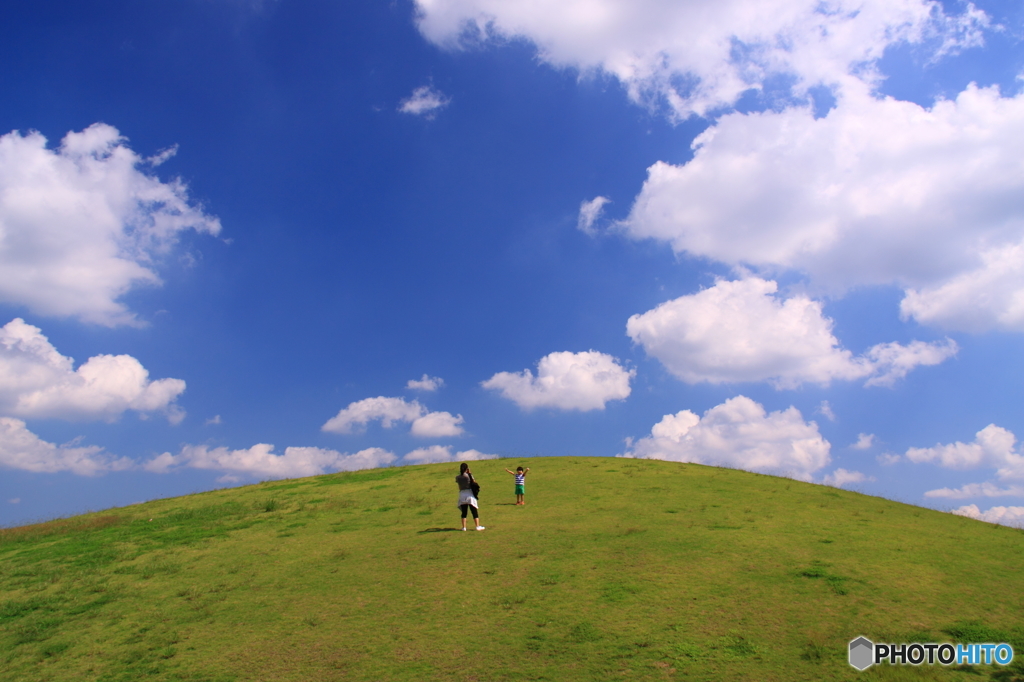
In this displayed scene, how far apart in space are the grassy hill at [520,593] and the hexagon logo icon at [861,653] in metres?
0.28

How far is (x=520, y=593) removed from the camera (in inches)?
585

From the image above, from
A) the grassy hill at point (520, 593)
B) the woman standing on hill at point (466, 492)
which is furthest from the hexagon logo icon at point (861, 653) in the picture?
the woman standing on hill at point (466, 492)

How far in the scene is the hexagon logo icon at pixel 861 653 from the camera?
11625mm

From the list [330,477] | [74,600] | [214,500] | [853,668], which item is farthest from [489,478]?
[853,668]

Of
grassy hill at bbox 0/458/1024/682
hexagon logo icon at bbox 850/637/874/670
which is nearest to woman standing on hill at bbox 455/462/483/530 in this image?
grassy hill at bbox 0/458/1024/682

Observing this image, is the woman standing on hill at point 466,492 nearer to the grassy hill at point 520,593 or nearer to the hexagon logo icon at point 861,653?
the grassy hill at point 520,593

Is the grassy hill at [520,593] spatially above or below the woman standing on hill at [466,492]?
below

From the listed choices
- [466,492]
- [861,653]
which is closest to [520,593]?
[466,492]

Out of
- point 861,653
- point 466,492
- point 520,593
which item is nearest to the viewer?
point 861,653

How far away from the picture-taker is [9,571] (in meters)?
20.4

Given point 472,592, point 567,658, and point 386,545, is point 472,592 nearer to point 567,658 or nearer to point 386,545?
point 567,658

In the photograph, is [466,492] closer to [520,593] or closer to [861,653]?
[520,593]

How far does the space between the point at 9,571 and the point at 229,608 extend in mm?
12506

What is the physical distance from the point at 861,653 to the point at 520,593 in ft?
27.0
